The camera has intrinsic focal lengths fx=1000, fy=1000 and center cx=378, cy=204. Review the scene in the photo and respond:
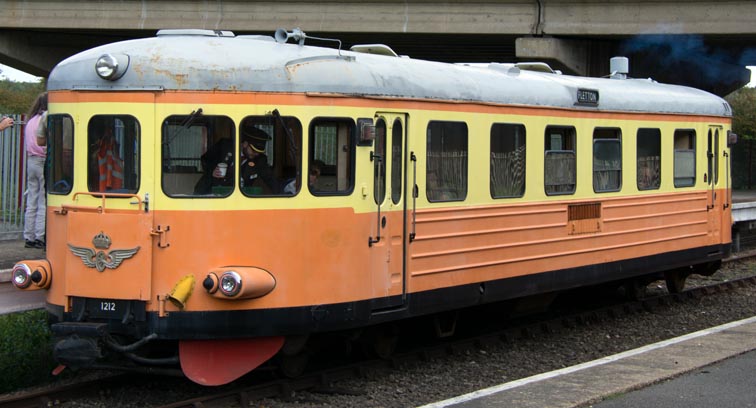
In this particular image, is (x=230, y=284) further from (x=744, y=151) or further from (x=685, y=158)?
(x=744, y=151)

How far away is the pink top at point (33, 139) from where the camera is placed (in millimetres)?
11633

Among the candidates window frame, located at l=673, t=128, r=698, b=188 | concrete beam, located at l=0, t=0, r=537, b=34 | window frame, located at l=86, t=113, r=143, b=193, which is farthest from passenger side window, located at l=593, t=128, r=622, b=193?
concrete beam, located at l=0, t=0, r=537, b=34

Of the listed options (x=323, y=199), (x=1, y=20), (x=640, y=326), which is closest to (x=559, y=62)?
(x=640, y=326)

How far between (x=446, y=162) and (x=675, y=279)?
256 inches

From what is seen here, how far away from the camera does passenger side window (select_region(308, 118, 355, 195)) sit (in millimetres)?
8227

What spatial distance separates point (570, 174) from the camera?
11.2 meters

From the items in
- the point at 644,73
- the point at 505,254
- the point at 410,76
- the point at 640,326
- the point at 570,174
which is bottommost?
the point at 640,326

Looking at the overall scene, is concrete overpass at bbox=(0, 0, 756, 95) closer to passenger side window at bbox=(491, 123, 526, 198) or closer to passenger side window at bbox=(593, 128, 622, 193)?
passenger side window at bbox=(593, 128, 622, 193)

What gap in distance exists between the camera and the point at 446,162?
9.49 meters

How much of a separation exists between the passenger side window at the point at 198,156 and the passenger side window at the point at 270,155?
4.5 inches

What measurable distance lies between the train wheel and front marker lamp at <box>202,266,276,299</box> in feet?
27.4

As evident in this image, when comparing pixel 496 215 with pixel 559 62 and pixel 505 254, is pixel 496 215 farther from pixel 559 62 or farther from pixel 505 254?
pixel 559 62

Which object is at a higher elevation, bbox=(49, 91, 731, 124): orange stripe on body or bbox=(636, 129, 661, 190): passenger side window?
bbox=(49, 91, 731, 124): orange stripe on body

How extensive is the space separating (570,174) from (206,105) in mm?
4868
